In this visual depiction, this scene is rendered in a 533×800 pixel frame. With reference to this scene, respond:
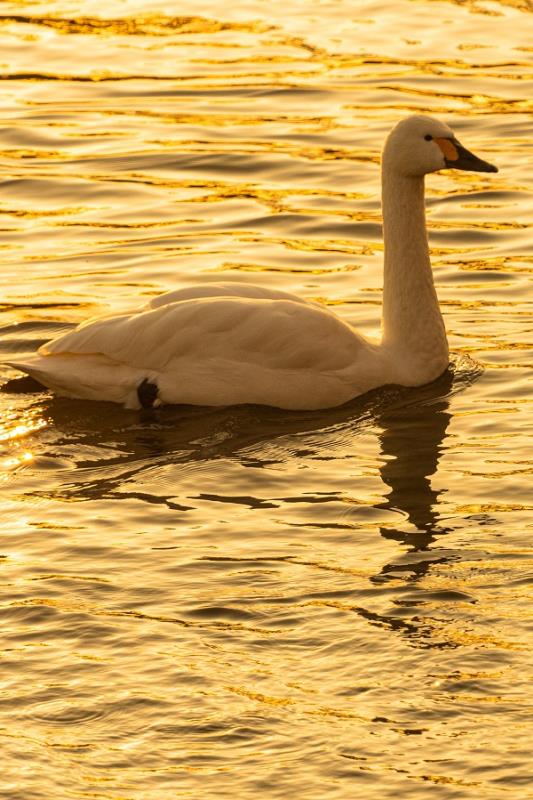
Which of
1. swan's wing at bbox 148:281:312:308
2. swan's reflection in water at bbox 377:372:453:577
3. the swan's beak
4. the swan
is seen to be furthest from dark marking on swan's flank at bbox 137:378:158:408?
the swan's beak

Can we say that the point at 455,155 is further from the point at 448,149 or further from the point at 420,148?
the point at 420,148

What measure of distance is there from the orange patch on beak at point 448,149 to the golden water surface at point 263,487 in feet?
3.92

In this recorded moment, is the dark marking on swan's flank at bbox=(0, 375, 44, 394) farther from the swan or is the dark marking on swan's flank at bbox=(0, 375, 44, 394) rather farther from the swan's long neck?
the swan's long neck

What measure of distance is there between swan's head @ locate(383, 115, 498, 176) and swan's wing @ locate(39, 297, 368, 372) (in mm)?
1104

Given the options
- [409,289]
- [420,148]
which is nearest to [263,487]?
[409,289]

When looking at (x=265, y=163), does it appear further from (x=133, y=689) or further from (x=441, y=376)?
(x=133, y=689)

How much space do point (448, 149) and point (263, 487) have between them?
2792 mm

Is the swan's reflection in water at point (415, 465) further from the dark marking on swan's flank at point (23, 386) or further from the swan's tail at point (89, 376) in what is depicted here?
the dark marking on swan's flank at point (23, 386)

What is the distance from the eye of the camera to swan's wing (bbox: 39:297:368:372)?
1092cm

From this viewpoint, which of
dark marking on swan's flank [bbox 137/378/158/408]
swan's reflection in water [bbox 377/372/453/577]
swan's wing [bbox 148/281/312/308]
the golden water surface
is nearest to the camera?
the golden water surface

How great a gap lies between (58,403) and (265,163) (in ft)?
18.9

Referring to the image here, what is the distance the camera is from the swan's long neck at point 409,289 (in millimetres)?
11484

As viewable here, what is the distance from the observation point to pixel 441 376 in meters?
11.6

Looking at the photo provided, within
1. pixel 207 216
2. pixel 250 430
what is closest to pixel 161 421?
pixel 250 430
